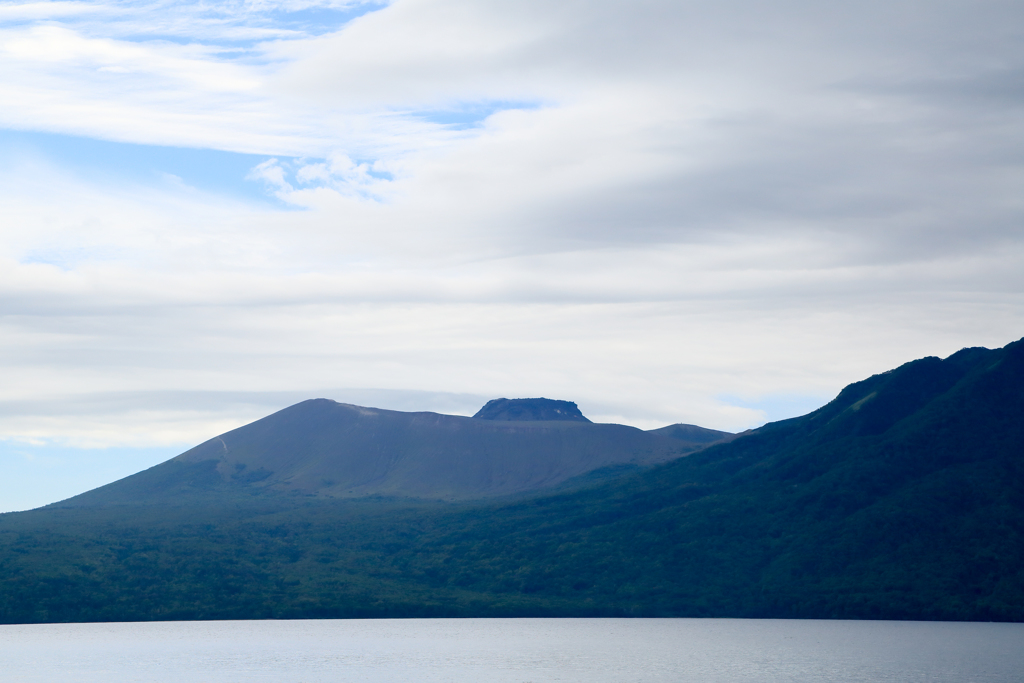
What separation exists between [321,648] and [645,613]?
71.4 meters

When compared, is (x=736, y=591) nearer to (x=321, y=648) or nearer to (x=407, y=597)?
(x=407, y=597)

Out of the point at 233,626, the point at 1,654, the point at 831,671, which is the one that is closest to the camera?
the point at 831,671

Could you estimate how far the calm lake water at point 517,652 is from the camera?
86.2 meters

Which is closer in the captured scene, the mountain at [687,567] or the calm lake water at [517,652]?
the calm lake water at [517,652]

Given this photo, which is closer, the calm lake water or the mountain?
the calm lake water

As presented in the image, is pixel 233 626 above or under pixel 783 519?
under

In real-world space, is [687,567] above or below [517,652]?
above

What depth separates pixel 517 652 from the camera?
10888cm

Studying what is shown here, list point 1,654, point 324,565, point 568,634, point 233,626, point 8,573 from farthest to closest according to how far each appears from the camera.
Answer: point 324,565, point 8,573, point 233,626, point 568,634, point 1,654

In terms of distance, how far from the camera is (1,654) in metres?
104

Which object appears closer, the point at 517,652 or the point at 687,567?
the point at 517,652

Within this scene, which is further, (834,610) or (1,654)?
(834,610)

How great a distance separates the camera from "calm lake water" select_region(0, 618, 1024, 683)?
86.2 meters

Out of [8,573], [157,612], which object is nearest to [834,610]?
[157,612]
